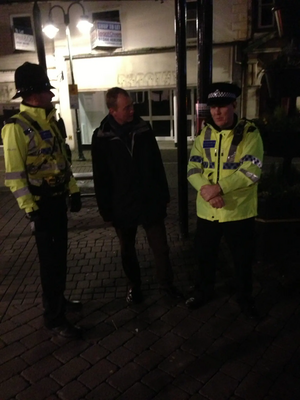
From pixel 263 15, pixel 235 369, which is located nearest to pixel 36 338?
pixel 235 369

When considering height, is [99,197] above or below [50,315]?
above

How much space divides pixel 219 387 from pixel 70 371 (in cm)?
113

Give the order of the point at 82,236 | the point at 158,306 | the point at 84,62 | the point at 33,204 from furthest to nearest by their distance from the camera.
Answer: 1. the point at 84,62
2. the point at 82,236
3. the point at 158,306
4. the point at 33,204

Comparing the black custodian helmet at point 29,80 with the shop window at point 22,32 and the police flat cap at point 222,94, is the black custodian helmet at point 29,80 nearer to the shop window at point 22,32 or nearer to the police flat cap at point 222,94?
the police flat cap at point 222,94

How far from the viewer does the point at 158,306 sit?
3576 mm

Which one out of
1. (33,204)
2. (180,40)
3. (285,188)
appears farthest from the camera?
(180,40)

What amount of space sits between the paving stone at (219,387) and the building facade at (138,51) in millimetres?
12725

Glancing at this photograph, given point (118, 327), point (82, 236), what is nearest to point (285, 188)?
point (118, 327)

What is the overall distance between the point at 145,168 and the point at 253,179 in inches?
38.3

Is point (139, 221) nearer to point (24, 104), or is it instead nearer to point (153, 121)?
point (24, 104)

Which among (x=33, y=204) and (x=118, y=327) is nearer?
(x=33, y=204)

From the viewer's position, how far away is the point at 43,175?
2939 millimetres

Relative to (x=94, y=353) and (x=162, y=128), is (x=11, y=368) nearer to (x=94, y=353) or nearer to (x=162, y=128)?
(x=94, y=353)

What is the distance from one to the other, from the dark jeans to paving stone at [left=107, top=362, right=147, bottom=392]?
3.18 ft
